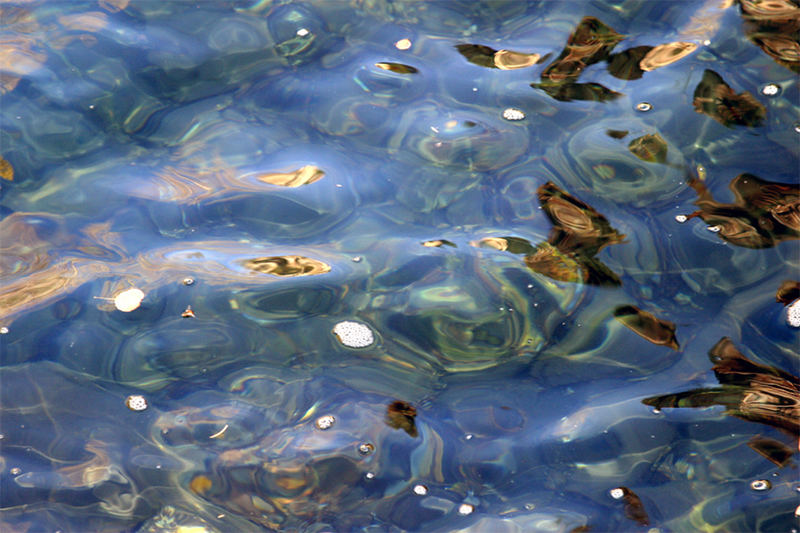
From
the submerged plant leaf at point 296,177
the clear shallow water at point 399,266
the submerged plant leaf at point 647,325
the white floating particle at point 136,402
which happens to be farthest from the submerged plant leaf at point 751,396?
the white floating particle at point 136,402

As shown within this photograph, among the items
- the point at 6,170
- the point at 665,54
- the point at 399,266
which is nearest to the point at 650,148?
the point at 665,54

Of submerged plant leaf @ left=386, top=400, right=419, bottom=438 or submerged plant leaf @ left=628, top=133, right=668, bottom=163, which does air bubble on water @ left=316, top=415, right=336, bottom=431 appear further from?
submerged plant leaf @ left=628, top=133, right=668, bottom=163

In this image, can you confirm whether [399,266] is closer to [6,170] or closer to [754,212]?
[754,212]

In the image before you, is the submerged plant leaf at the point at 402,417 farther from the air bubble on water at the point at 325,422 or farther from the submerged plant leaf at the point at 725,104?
the submerged plant leaf at the point at 725,104

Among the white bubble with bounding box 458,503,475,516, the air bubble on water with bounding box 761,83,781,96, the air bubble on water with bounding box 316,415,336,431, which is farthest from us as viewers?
the air bubble on water with bounding box 761,83,781,96

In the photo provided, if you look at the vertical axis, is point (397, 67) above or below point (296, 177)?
above

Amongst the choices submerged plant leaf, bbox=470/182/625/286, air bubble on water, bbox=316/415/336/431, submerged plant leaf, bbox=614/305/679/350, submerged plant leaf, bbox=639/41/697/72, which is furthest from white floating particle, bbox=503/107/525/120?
air bubble on water, bbox=316/415/336/431
